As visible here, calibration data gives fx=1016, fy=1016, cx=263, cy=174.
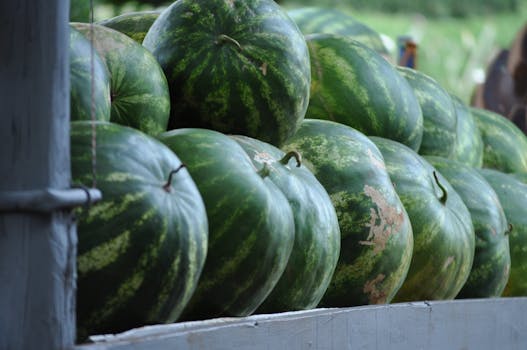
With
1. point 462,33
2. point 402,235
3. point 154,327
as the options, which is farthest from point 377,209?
point 462,33

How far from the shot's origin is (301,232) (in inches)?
76.3

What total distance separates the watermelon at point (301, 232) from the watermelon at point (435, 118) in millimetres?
1171

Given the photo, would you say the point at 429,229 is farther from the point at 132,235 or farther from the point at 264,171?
the point at 132,235

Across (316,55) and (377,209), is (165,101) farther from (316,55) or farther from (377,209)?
(316,55)

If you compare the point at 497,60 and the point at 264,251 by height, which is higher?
the point at 264,251

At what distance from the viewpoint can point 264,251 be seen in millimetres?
1758

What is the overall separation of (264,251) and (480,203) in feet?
3.87

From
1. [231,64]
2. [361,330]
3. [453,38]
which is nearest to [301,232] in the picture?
[361,330]

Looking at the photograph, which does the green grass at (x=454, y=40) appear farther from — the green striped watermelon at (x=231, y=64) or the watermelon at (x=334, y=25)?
the green striped watermelon at (x=231, y=64)

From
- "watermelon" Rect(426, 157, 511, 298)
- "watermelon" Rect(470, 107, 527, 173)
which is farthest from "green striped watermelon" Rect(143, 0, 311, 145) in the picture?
"watermelon" Rect(470, 107, 527, 173)

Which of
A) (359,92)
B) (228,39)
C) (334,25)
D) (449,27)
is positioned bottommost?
(449,27)

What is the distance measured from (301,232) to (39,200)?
2.52ft

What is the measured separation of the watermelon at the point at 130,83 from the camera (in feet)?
6.37

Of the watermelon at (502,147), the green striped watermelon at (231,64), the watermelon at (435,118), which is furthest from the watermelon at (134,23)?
the watermelon at (502,147)
